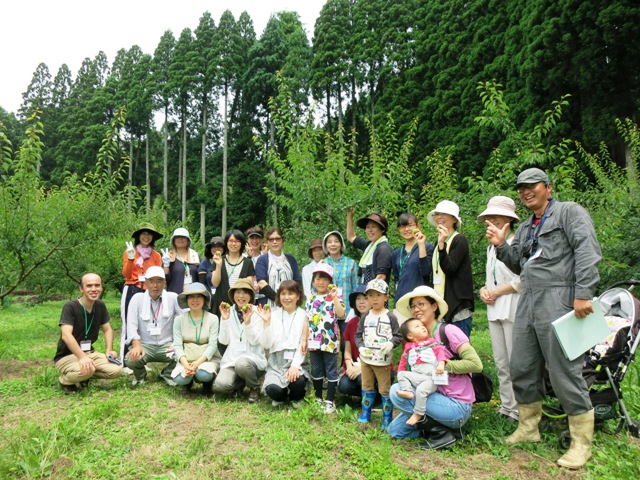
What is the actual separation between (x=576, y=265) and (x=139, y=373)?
16.6ft

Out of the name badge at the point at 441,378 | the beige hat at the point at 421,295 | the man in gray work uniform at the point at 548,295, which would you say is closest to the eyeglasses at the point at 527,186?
the man in gray work uniform at the point at 548,295

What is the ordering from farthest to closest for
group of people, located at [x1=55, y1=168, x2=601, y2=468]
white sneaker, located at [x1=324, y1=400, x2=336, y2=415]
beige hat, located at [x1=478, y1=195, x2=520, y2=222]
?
white sneaker, located at [x1=324, y1=400, x2=336, y2=415] → beige hat, located at [x1=478, y1=195, x2=520, y2=222] → group of people, located at [x1=55, y1=168, x2=601, y2=468]

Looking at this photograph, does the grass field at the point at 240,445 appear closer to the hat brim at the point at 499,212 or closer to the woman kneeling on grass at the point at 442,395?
the woman kneeling on grass at the point at 442,395

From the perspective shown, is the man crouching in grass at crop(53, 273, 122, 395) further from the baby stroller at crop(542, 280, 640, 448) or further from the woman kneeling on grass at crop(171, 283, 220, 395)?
the baby stroller at crop(542, 280, 640, 448)

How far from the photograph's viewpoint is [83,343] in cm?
543

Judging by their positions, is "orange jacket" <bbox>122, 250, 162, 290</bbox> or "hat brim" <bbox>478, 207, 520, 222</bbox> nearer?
"hat brim" <bbox>478, 207, 520, 222</bbox>

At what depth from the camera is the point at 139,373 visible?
5613 millimetres

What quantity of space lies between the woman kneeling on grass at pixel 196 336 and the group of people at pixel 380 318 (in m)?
0.01

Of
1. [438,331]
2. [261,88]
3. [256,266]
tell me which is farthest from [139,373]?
[261,88]

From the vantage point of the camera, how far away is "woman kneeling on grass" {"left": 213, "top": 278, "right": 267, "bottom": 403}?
15.9 feet

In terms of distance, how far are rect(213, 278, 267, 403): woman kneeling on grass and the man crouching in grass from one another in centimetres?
149

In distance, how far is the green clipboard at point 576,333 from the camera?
3.23 meters

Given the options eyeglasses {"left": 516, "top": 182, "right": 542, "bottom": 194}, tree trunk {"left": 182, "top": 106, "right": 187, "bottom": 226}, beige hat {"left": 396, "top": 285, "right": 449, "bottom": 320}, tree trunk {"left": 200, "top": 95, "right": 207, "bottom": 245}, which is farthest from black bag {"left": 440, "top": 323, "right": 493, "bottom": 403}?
tree trunk {"left": 182, "top": 106, "right": 187, "bottom": 226}

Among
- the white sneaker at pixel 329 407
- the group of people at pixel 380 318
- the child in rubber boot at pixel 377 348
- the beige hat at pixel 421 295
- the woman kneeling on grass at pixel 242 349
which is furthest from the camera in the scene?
the woman kneeling on grass at pixel 242 349
